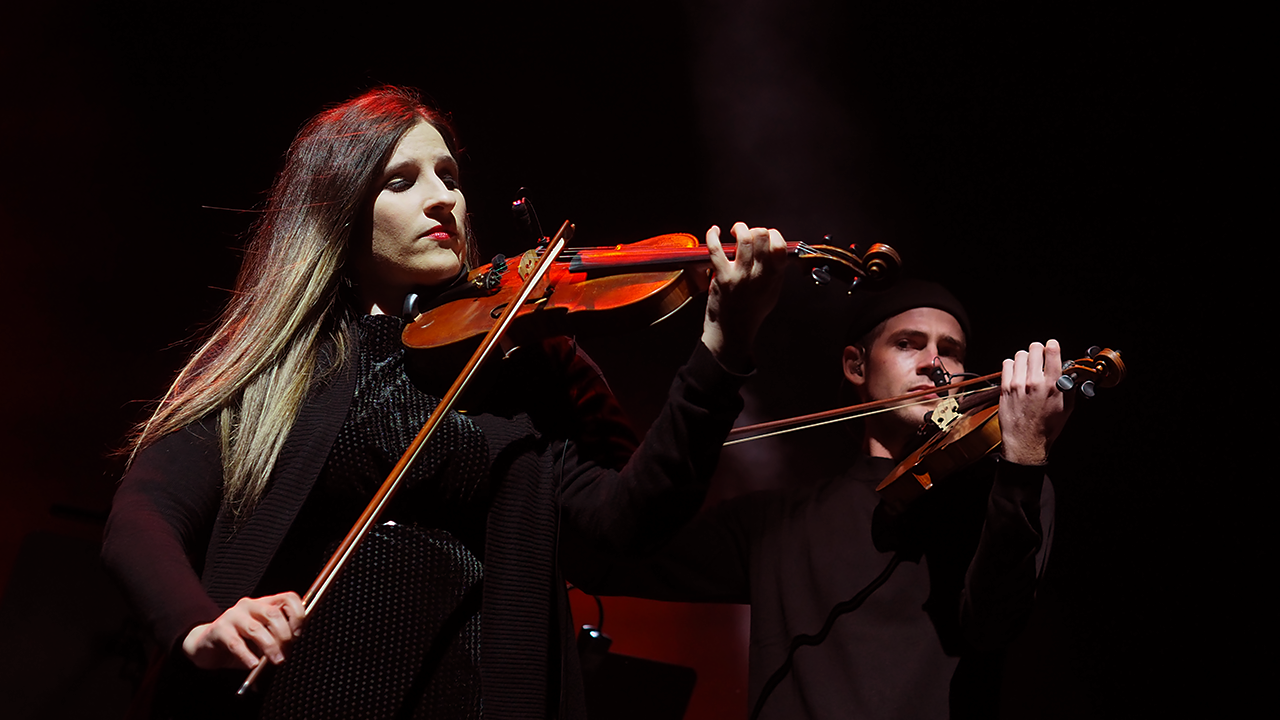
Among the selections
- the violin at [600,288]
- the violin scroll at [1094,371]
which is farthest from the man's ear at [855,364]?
the violin at [600,288]

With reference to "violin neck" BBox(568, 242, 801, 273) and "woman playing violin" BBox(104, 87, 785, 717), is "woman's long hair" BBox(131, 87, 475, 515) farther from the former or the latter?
"violin neck" BBox(568, 242, 801, 273)

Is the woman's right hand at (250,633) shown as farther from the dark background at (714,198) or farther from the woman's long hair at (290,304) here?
the dark background at (714,198)

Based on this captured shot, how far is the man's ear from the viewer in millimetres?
2301

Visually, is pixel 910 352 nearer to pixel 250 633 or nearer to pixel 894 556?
pixel 894 556

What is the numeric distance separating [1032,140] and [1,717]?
315 centimetres

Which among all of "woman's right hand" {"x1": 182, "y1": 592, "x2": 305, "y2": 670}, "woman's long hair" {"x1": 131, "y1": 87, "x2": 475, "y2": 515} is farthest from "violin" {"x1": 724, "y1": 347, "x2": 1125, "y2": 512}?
"woman's right hand" {"x1": 182, "y1": 592, "x2": 305, "y2": 670}

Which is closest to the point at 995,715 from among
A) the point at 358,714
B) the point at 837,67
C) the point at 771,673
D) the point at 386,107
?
the point at 771,673

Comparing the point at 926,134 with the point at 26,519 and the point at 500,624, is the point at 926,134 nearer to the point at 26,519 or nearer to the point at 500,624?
the point at 500,624

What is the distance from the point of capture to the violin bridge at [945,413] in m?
1.78

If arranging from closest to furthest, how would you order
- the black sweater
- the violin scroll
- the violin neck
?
the black sweater
the violin neck
the violin scroll

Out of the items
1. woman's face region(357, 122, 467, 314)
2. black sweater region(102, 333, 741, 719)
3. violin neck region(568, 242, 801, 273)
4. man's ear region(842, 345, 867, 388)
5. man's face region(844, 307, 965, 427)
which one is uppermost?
woman's face region(357, 122, 467, 314)

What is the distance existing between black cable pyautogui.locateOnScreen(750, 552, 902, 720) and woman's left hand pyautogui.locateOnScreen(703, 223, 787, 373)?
1020 millimetres

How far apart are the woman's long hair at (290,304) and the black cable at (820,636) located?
3.64 ft

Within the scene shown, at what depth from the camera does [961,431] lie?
172 cm
